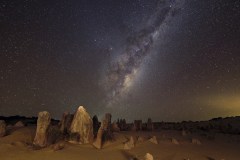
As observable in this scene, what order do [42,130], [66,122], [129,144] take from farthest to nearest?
[66,122] < [129,144] < [42,130]

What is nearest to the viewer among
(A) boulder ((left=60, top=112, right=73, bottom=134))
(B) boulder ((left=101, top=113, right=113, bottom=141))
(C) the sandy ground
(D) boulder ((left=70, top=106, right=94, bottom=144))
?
(C) the sandy ground

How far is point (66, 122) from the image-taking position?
14.3m

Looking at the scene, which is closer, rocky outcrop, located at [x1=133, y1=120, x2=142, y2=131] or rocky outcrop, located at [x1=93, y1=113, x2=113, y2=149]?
rocky outcrop, located at [x1=93, y1=113, x2=113, y2=149]

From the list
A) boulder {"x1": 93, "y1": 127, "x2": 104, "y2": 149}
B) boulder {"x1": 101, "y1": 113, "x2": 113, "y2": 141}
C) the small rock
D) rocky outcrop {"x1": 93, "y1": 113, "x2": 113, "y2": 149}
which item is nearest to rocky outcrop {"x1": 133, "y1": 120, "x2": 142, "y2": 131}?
boulder {"x1": 101, "y1": 113, "x2": 113, "y2": 141}

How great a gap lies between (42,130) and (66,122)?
215 cm

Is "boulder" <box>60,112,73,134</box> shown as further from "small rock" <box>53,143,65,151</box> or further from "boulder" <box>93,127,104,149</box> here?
"boulder" <box>93,127,104,149</box>

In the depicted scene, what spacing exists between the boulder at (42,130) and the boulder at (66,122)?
4.56 ft

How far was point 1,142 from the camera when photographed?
1206 cm

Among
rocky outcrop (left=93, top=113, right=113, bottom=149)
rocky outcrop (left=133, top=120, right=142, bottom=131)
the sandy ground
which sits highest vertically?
rocky outcrop (left=133, top=120, right=142, bottom=131)

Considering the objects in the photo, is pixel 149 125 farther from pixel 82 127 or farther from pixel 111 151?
pixel 111 151

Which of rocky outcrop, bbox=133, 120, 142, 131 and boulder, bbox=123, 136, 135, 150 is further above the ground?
rocky outcrop, bbox=133, 120, 142, 131

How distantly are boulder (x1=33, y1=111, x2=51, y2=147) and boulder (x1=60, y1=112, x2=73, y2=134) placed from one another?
1390 mm

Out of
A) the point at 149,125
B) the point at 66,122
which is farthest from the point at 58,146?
the point at 149,125

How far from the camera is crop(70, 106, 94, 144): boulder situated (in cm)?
1327
